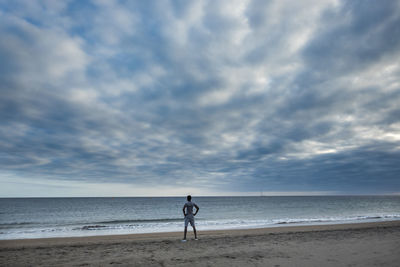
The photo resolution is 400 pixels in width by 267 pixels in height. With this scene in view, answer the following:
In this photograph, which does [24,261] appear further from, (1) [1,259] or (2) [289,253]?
(2) [289,253]

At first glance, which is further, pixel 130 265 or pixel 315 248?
pixel 315 248

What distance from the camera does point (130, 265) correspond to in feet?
23.2

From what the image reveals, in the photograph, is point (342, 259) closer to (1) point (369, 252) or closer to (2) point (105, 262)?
(1) point (369, 252)

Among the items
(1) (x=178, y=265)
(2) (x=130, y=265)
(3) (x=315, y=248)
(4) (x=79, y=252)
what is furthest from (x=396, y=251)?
(4) (x=79, y=252)

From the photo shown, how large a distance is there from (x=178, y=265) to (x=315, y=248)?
550cm

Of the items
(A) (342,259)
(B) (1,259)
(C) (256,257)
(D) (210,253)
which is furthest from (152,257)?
(A) (342,259)

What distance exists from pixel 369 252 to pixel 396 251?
1.02 metres

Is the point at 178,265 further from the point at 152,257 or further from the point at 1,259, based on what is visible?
the point at 1,259

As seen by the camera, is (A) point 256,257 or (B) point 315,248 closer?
(A) point 256,257

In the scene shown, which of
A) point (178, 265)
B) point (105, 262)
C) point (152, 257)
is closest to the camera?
point (178, 265)

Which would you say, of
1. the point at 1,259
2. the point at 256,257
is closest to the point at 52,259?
the point at 1,259

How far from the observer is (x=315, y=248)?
9117 millimetres

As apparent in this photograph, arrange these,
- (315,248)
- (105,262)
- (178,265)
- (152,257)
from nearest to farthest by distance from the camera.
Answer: (178,265)
(105,262)
(152,257)
(315,248)

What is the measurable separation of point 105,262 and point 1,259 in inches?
159
